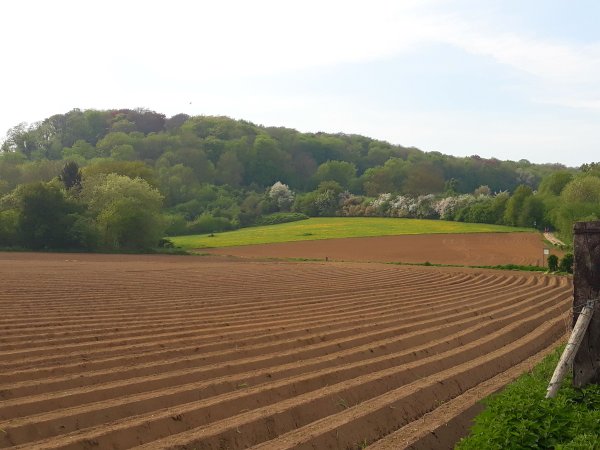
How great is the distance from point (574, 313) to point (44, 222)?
158ft

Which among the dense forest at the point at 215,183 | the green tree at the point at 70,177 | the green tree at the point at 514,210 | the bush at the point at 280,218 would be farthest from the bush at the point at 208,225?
the green tree at the point at 514,210

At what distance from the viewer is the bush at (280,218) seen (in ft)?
276

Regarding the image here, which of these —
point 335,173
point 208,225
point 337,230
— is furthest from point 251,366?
point 335,173

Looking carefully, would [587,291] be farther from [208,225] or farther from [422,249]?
[208,225]

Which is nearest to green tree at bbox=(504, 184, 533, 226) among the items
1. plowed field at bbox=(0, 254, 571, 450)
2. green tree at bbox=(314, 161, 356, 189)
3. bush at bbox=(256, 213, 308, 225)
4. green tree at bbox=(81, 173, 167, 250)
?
bush at bbox=(256, 213, 308, 225)

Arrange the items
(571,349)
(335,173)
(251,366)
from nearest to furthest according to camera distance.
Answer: (571,349), (251,366), (335,173)

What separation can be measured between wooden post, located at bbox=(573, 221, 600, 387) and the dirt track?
35302 mm

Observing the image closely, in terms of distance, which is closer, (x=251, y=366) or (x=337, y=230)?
(x=251, y=366)

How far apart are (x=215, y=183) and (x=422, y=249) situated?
63608mm

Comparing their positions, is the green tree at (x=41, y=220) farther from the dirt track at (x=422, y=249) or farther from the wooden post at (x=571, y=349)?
the wooden post at (x=571, y=349)

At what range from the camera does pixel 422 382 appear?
7.86m

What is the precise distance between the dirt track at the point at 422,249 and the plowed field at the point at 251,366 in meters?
27.9

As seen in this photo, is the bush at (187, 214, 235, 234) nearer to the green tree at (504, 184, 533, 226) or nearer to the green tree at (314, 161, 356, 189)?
the green tree at (504, 184, 533, 226)

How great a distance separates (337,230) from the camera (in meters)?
68.8
